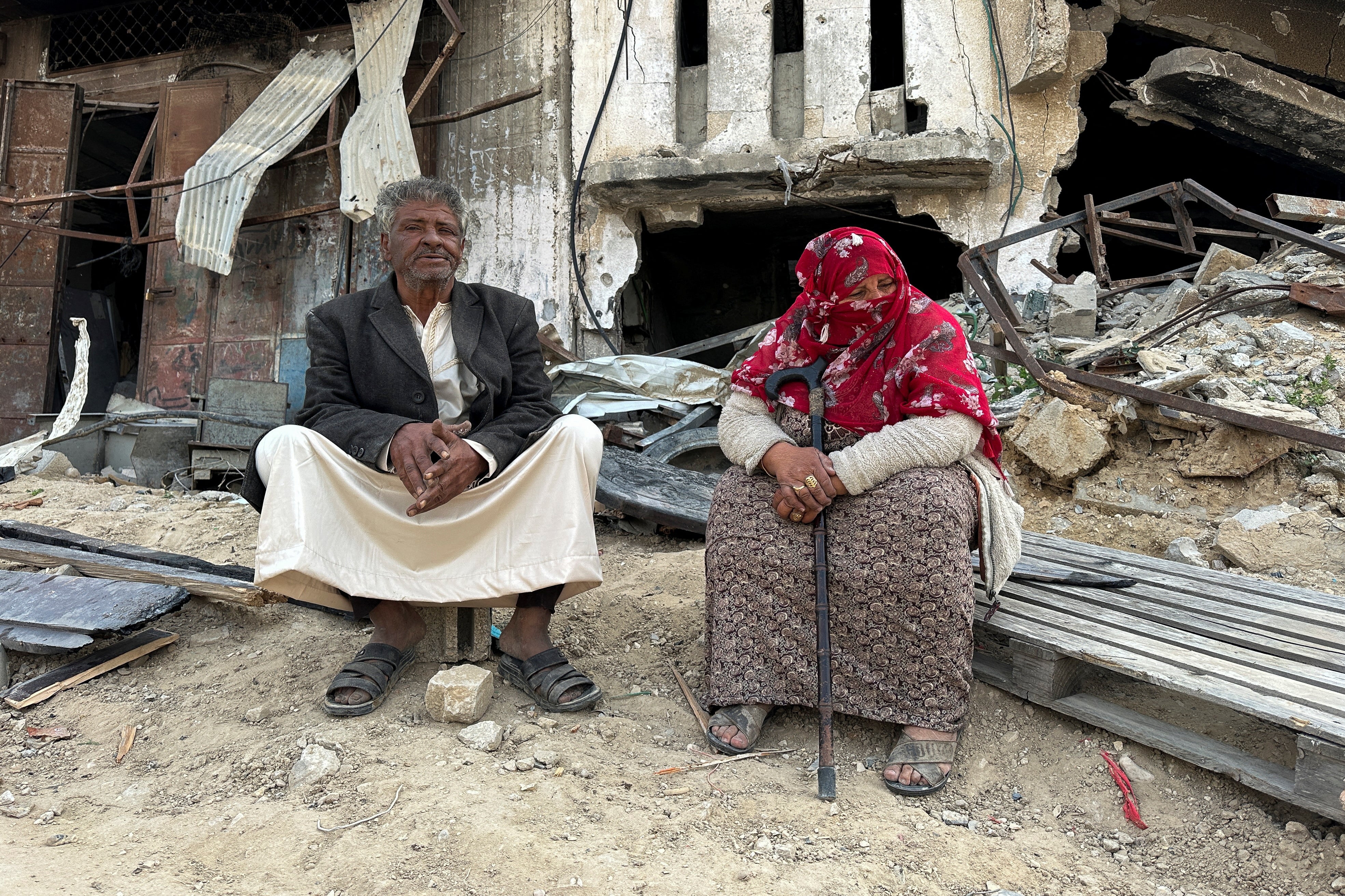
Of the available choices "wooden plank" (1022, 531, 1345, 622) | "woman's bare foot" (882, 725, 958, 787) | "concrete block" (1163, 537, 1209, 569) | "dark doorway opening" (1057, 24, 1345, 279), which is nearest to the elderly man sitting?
"woman's bare foot" (882, 725, 958, 787)

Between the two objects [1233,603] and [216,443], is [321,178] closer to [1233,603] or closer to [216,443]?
[216,443]

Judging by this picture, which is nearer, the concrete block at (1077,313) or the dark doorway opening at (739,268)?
the concrete block at (1077,313)

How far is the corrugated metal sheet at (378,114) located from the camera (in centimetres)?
682

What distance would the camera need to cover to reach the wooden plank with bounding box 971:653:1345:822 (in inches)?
66.9

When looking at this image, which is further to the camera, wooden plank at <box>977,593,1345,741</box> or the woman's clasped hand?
the woman's clasped hand

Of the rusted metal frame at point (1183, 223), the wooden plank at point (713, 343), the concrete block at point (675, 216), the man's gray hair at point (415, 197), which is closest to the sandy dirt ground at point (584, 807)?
the man's gray hair at point (415, 197)

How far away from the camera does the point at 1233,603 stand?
2.59 meters

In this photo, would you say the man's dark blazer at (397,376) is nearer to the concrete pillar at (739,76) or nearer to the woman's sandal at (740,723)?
the woman's sandal at (740,723)

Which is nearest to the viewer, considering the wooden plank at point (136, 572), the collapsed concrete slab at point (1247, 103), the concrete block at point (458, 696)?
the concrete block at point (458, 696)

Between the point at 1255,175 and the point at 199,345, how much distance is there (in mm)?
11412

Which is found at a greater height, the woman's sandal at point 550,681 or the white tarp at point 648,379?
the white tarp at point 648,379

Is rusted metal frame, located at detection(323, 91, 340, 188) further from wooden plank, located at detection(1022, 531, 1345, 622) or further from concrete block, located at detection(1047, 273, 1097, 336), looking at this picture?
wooden plank, located at detection(1022, 531, 1345, 622)

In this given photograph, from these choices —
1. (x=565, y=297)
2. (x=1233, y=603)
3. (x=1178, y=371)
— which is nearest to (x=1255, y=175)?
(x=1178, y=371)

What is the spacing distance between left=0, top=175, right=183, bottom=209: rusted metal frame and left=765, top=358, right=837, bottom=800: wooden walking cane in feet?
21.2
